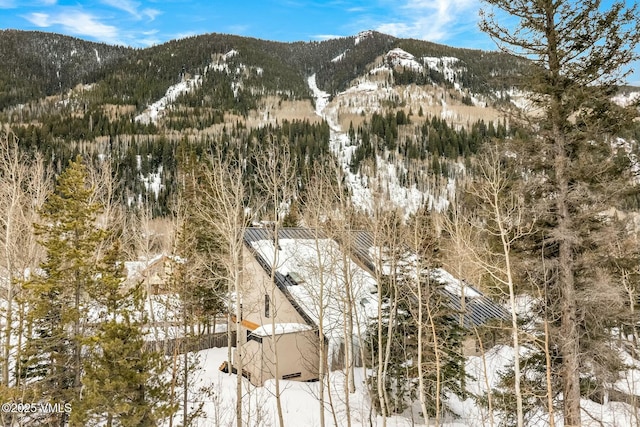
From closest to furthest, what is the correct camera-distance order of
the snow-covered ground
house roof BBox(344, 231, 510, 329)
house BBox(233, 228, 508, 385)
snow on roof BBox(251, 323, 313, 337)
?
the snow-covered ground → house BBox(233, 228, 508, 385) → snow on roof BBox(251, 323, 313, 337) → house roof BBox(344, 231, 510, 329)

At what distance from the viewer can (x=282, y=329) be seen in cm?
1928

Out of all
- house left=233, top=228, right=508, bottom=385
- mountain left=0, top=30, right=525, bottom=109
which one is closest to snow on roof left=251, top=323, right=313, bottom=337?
house left=233, top=228, right=508, bottom=385

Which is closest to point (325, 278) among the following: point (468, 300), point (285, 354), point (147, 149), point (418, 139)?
point (285, 354)

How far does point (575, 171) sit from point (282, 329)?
1479cm

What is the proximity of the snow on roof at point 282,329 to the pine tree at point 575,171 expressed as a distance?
12.0m

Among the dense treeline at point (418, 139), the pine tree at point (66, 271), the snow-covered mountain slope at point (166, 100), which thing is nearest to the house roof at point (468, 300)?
the pine tree at point (66, 271)

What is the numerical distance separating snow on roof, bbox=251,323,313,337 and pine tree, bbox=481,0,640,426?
12.0 meters

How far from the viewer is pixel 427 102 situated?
13725 cm

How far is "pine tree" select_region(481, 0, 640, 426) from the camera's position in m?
9.96

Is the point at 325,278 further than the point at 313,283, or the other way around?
the point at 325,278

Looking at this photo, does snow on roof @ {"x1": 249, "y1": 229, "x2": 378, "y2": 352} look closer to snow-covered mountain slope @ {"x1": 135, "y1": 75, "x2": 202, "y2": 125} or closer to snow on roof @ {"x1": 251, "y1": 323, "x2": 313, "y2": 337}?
snow on roof @ {"x1": 251, "y1": 323, "x2": 313, "y2": 337}

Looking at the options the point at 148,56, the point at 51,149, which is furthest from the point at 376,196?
the point at 148,56

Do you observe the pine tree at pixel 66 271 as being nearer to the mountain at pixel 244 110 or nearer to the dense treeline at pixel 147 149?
the mountain at pixel 244 110

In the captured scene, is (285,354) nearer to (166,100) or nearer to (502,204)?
(502,204)
